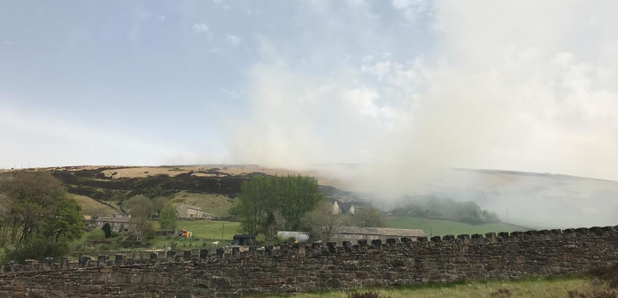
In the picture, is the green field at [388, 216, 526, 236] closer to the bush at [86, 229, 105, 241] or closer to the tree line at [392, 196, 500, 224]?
Result: the tree line at [392, 196, 500, 224]

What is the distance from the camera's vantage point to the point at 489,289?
14.6m

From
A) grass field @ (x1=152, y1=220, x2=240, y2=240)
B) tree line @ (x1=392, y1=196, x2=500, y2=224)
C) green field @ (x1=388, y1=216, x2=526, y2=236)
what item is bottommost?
grass field @ (x1=152, y1=220, x2=240, y2=240)

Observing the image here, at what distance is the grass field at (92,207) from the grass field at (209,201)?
72.5 feet

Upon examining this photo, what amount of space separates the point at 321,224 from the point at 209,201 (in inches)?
3188

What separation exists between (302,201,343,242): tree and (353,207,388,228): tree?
1361 centimetres

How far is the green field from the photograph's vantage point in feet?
301

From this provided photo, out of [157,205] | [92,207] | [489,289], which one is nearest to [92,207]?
[92,207]

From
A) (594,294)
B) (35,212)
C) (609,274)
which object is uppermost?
(594,294)

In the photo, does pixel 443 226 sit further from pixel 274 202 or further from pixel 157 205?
pixel 157 205

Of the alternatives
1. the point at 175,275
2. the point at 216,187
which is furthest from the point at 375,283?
the point at 216,187

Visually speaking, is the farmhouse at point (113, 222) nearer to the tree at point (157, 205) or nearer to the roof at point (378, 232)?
the tree at point (157, 205)

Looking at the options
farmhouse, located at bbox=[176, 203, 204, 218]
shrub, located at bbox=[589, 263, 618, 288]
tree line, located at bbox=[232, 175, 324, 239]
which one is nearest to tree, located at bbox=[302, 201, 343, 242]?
tree line, located at bbox=[232, 175, 324, 239]

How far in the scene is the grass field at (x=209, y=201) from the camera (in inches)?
5569

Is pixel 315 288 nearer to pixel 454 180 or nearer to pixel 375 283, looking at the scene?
pixel 375 283
